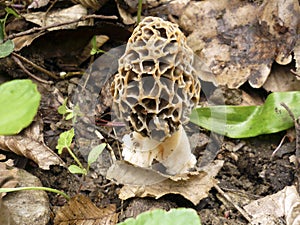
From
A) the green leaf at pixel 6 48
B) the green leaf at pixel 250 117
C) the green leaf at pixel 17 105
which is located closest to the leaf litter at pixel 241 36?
the green leaf at pixel 250 117

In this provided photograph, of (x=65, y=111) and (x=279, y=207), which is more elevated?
(x=65, y=111)

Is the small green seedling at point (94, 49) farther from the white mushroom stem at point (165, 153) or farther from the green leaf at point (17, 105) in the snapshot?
the green leaf at point (17, 105)

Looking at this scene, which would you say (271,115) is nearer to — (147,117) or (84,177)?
(147,117)

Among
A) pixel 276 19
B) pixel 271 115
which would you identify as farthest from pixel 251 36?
pixel 271 115

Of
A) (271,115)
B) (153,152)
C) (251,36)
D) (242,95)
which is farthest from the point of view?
(251,36)

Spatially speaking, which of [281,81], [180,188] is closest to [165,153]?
[180,188]

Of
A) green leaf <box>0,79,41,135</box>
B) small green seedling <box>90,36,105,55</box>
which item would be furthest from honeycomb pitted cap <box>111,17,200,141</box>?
green leaf <box>0,79,41,135</box>

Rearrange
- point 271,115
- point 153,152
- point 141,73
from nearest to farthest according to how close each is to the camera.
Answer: point 141,73
point 153,152
point 271,115

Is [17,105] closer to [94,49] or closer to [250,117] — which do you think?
[94,49]
